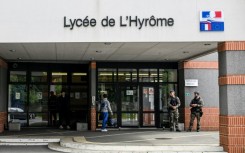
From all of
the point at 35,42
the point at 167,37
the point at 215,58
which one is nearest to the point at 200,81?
the point at 215,58

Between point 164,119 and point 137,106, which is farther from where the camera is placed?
point 164,119

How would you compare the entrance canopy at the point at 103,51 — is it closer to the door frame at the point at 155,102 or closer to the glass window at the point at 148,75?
the glass window at the point at 148,75

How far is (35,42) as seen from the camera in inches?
528

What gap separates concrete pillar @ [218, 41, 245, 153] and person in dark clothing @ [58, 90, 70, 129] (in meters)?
9.69

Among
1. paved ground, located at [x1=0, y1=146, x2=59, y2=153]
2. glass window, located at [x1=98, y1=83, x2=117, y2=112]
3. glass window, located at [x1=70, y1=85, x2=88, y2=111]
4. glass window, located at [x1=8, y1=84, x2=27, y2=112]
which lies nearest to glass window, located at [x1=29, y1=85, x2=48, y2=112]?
glass window, located at [x1=8, y1=84, x2=27, y2=112]

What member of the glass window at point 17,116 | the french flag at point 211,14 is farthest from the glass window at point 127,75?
the french flag at point 211,14

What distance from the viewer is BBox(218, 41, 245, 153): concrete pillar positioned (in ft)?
42.8

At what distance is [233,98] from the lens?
13266 millimetres

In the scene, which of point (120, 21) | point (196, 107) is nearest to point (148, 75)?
point (196, 107)

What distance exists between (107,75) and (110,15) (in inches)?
288

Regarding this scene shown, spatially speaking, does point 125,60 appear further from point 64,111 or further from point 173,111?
point 64,111

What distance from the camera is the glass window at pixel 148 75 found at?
20656mm

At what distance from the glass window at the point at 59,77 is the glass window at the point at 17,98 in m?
1.61

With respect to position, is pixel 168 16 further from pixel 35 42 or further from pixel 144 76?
pixel 144 76
